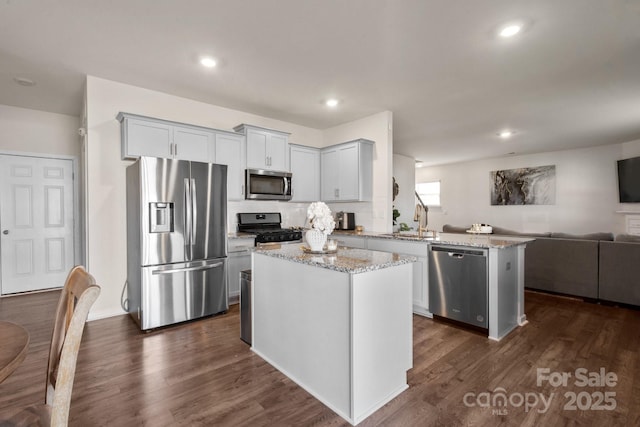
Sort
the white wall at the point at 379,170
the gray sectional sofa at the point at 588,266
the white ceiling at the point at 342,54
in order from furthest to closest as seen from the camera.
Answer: the white wall at the point at 379,170
the gray sectional sofa at the point at 588,266
the white ceiling at the point at 342,54

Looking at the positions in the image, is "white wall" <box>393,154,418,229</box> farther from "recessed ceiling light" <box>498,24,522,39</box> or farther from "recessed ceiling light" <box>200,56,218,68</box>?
"recessed ceiling light" <box>200,56,218,68</box>

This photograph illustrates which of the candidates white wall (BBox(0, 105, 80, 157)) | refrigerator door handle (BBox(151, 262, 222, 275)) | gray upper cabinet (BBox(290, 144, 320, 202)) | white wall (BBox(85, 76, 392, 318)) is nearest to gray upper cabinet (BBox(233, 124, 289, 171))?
gray upper cabinet (BBox(290, 144, 320, 202))

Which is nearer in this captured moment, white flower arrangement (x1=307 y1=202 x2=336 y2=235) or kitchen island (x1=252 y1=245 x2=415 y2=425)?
kitchen island (x1=252 y1=245 x2=415 y2=425)

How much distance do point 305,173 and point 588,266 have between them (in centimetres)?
410

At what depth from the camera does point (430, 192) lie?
394 inches

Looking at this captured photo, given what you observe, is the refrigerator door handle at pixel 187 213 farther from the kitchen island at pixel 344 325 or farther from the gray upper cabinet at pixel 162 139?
the kitchen island at pixel 344 325

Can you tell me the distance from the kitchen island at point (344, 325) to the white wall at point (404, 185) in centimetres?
570

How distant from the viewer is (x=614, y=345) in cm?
274

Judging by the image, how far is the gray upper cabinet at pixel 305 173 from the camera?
4809 mm

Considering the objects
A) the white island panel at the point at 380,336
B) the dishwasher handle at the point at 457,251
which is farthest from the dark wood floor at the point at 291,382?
the dishwasher handle at the point at 457,251

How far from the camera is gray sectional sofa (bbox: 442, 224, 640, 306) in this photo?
3693mm

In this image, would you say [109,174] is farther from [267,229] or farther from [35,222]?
[35,222]

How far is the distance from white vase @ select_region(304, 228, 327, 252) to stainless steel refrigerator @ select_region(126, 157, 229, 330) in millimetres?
1598

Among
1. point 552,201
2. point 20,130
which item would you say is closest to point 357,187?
point 20,130
